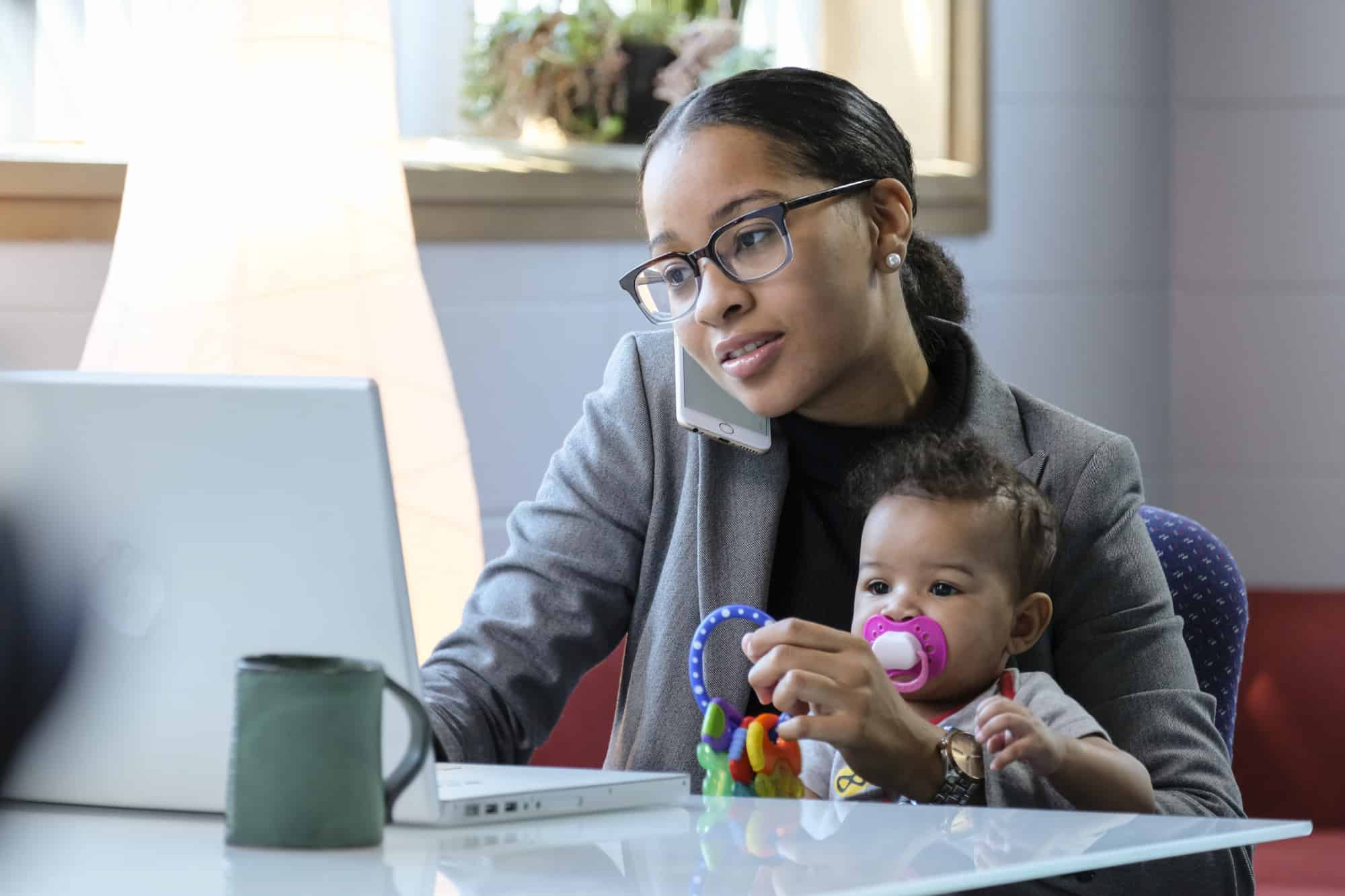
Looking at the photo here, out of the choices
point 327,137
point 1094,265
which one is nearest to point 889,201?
point 327,137

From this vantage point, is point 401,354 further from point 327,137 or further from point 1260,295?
point 1260,295

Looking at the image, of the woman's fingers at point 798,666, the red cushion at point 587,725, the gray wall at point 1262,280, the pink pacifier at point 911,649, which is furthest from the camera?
the gray wall at point 1262,280

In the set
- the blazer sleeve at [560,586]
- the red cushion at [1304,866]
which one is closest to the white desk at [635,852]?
the blazer sleeve at [560,586]

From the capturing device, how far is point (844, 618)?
5.32ft

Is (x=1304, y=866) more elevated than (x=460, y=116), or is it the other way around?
(x=460, y=116)

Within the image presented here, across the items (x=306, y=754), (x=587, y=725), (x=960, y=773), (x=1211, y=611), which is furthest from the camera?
(x=587, y=725)

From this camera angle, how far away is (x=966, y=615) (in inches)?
56.5

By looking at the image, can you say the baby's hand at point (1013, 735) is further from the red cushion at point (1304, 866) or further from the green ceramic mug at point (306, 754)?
the red cushion at point (1304, 866)

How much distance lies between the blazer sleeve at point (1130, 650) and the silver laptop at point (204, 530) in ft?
2.48

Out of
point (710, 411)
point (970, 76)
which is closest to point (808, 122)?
point (710, 411)

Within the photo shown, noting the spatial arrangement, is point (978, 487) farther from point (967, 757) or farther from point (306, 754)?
point (306, 754)

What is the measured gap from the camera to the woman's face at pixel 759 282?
4.99 ft

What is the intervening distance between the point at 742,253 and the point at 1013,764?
1.64 feet

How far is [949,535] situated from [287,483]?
0.68 meters
